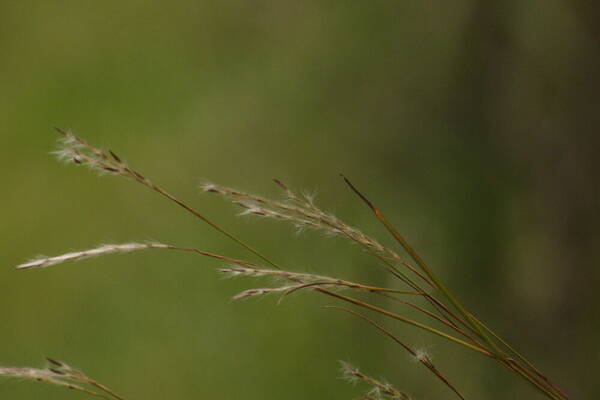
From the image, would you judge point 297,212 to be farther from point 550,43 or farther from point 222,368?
point 550,43

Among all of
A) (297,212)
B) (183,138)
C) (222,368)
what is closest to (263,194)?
(183,138)

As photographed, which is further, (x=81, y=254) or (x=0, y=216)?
(x=0, y=216)

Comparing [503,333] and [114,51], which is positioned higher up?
[114,51]

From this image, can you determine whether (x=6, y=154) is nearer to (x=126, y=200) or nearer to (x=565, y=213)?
(x=126, y=200)

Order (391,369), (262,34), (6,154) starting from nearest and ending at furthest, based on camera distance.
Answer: (391,369) → (6,154) → (262,34)

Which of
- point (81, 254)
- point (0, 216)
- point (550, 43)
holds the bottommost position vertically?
point (0, 216)

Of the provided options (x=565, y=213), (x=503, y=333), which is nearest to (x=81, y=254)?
(x=503, y=333)

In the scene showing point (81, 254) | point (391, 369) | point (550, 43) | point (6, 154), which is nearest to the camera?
point (81, 254)
